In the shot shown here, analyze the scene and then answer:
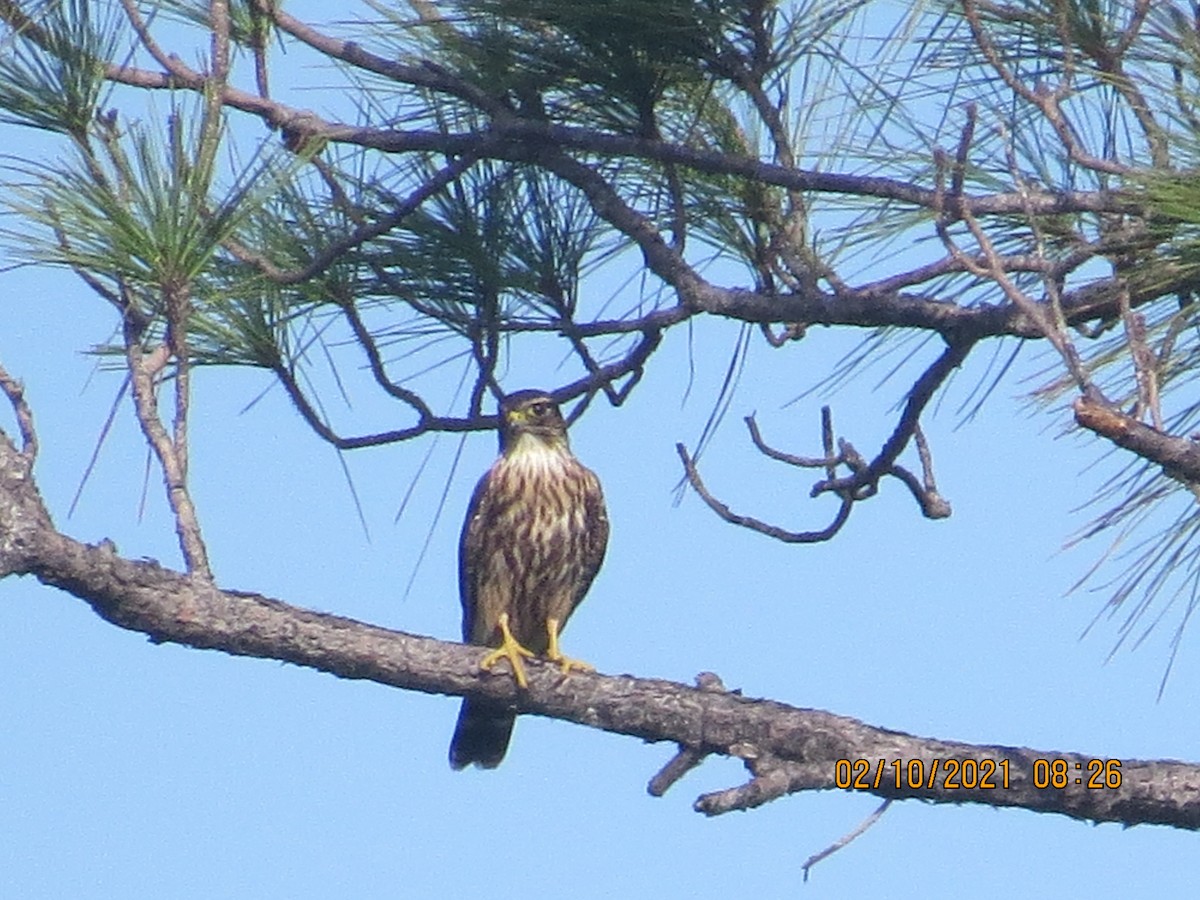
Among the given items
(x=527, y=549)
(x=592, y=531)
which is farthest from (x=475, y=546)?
(x=592, y=531)

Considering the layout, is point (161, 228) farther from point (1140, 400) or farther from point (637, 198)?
point (1140, 400)

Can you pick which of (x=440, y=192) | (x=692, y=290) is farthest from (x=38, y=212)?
(x=692, y=290)

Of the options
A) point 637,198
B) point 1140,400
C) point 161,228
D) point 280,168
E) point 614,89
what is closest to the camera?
point 1140,400

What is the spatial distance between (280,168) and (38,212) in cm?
36

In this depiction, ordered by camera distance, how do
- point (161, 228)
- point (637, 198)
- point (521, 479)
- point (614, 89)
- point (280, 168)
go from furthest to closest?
1. point (521, 479)
2. point (637, 198)
3. point (614, 89)
4. point (280, 168)
5. point (161, 228)

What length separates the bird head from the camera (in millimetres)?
4645

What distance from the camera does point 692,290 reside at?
3.03 meters

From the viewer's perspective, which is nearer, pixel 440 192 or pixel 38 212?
pixel 38 212

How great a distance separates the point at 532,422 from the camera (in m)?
4.68

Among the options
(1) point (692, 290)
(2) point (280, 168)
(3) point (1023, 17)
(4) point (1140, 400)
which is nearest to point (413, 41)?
(2) point (280, 168)

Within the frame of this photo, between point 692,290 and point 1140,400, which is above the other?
point 692,290

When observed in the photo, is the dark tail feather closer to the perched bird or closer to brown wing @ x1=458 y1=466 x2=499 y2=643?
the perched bird

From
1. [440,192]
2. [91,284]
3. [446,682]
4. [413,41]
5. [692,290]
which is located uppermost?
[413,41]
